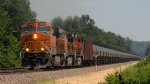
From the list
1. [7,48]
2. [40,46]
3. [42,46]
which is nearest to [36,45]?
[40,46]

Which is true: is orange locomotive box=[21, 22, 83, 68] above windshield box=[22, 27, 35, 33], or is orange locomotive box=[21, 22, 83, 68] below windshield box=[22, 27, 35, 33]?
below

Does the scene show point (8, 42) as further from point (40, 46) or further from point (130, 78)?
point (130, 78)

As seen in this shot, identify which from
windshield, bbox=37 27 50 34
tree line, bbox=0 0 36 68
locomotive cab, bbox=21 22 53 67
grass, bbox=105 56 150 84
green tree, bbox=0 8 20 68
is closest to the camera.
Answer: grass, bbox=105 56 150 84

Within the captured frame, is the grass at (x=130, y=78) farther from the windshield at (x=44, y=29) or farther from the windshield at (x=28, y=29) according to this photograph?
the windshield at (x=28, y=29)

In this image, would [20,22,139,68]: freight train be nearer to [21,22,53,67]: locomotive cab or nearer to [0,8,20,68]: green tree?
[21,22,53,67]: locomotive cab

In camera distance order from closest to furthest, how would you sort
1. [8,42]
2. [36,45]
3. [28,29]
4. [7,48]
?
[36,45], [28,29], [7,48], [8,42]

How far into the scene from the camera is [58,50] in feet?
117

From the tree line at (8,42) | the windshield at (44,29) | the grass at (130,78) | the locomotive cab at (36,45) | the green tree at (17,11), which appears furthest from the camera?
the green tree at (17,11)

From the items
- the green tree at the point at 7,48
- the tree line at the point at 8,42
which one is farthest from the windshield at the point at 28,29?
the green tree at the point at 7,48

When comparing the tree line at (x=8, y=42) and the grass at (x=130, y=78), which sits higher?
the tree line at (x=8, y=42)

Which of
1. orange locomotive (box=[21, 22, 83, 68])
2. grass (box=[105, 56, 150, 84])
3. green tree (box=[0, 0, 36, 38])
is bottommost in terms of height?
grass (box=[105, 56, 150, 84])

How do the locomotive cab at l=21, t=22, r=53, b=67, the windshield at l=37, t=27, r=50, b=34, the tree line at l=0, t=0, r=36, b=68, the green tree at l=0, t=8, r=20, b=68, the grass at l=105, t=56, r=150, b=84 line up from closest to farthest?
the grass at l=105, t=56, r=150, b=84, the locomotive cab at l=21, t=22, r=53, b=67, the windshield at l=37, t=27, r=50, b=34, the green tree at l=0, t=8, r=20, b=68, the tree line at l=0, t=0, r=36, b=68

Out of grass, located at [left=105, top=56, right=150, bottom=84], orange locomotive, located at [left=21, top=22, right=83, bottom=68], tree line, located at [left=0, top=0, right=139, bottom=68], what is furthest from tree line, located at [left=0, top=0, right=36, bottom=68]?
grass, located at [left=105, top=56, right=150, bottom=84]

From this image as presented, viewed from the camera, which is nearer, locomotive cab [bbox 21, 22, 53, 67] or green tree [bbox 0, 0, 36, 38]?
locomotive cab [bbox 21, 22, 53, 67]
